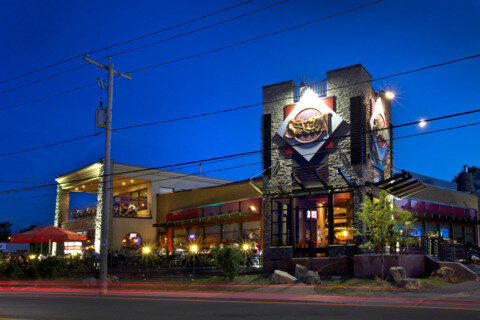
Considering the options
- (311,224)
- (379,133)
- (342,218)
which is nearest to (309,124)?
(379,133)

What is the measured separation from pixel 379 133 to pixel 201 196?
14147 mm

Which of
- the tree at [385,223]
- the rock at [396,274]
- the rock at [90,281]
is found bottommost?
the rock at [90,281]

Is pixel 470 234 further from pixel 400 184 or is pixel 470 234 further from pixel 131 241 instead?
pixel 131 241

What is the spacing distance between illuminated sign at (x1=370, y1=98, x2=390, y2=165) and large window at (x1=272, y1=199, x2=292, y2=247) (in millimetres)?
4813

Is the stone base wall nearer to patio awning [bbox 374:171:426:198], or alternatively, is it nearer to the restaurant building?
the restaurant building

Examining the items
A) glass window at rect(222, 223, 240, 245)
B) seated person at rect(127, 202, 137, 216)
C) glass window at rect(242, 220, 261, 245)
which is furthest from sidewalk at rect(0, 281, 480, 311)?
seated person at rect(127, 202, 137, 216)

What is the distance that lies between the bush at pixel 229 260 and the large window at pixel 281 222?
288 cm

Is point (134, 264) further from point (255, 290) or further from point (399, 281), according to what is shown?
point (399, 281)

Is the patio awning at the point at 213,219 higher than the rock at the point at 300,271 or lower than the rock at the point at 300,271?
higher

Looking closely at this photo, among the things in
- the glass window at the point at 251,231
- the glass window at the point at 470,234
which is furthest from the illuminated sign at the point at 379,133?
the glass window at the point at 470,234

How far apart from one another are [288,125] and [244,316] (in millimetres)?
13973

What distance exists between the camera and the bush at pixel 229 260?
21.6 meters

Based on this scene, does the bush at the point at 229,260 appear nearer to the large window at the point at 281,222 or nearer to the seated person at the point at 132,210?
the large window at the point at 281,222

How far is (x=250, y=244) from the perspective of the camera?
29.9 metres
